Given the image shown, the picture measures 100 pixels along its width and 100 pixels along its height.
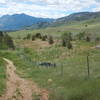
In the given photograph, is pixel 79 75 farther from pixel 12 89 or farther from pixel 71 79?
pixel 12 89

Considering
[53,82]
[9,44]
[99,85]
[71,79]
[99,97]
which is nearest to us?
[99,97]

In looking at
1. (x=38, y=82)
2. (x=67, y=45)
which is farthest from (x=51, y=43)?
(x=38, y=82)

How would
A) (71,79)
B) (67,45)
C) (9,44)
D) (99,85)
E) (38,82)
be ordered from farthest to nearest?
(9,44), (67,45), (38,82), (71,79), (99,85)

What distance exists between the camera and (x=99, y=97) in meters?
15.3

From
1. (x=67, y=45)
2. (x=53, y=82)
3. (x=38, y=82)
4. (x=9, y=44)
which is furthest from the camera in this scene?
(x=9, y=44)

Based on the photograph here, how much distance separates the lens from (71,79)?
21484mm

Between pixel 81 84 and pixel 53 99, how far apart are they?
7.90 ft

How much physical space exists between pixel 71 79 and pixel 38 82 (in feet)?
16.2

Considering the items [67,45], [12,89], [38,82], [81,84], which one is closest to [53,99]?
[81,84]

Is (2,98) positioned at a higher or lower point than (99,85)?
lower

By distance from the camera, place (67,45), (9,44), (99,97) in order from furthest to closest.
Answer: (9,44) < (67,45) < (99,97)

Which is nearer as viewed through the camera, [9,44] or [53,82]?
[53,82]

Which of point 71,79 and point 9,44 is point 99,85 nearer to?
point 71,79

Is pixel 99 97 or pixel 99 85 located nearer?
pixel 99 97
